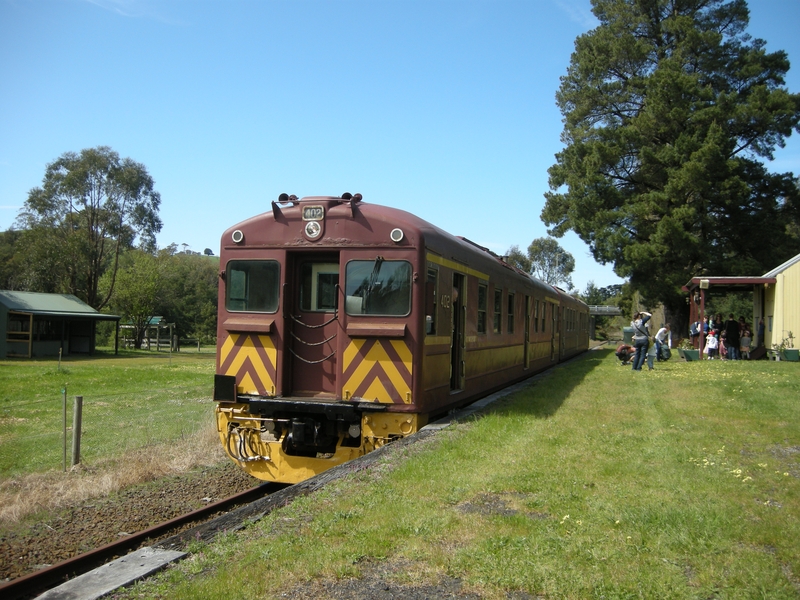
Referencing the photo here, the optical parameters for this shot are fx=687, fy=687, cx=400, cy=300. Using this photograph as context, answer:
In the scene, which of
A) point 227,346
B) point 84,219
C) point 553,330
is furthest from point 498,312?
point 84,219

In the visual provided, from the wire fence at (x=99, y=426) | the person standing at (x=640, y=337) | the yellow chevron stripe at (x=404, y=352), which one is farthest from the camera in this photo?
the person standing at (x=640, y=337)

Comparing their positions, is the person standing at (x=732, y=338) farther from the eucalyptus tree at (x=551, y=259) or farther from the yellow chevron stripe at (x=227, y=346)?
the eucalyptus tree at (x=551, y=259)

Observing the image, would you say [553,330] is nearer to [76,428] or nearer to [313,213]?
[313,213]

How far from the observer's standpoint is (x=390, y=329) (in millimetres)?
7840

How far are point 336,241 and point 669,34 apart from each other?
31.4 metres

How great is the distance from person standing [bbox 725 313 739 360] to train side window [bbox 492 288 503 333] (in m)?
12.8

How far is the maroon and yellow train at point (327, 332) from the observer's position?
788cm

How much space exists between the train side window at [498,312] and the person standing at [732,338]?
12835 mm

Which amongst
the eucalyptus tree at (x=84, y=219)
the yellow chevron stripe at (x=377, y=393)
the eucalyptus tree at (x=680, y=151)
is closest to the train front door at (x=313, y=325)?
the yellow chevron stripe at (x=377, y=393)

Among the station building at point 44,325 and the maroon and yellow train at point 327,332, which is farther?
the station building at point 44,325

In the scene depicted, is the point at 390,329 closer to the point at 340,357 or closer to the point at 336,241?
the point at 340,357

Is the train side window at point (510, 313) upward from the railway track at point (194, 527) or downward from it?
upward

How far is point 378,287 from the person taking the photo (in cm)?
796

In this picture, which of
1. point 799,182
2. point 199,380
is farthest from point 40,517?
point 799,182
